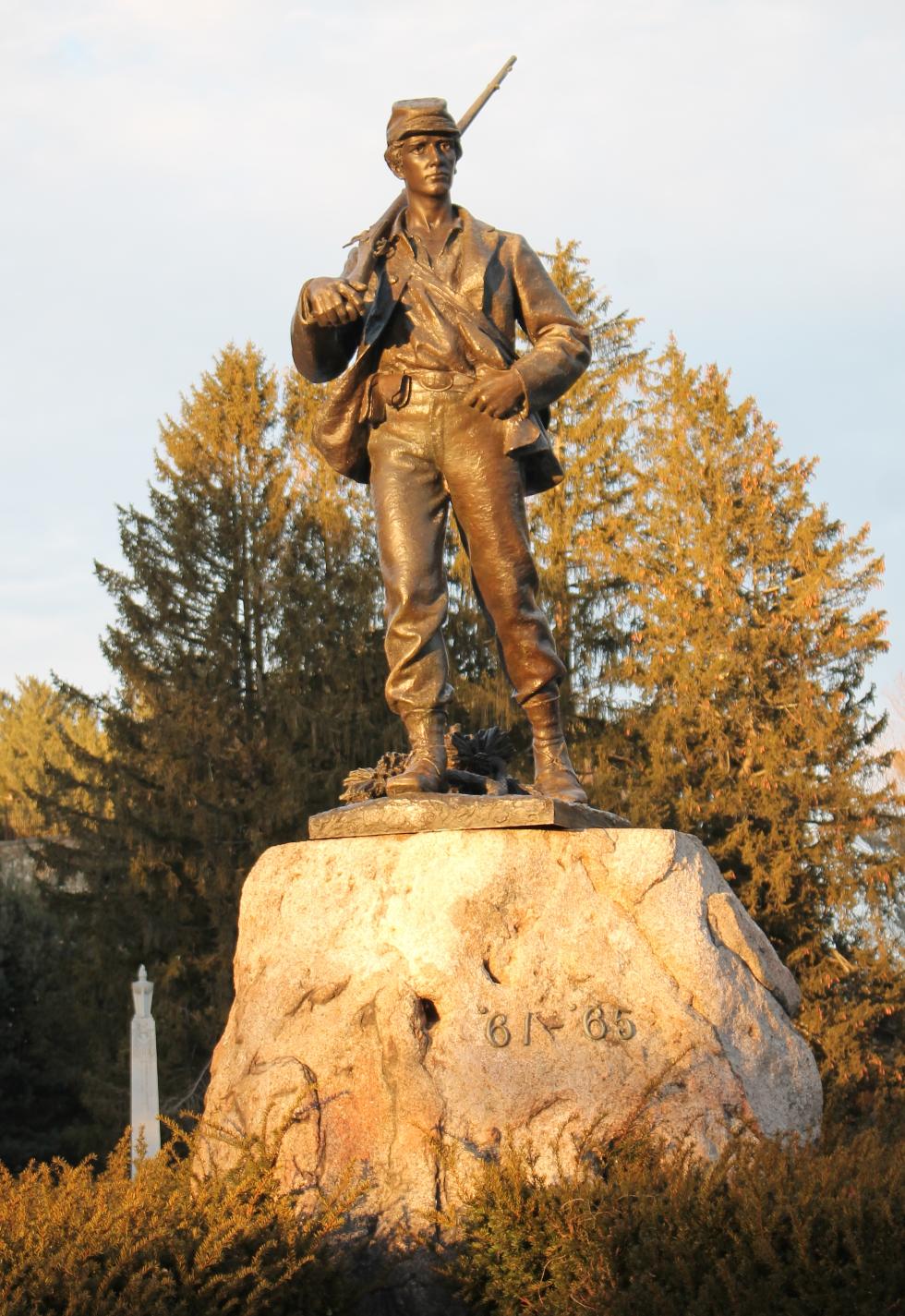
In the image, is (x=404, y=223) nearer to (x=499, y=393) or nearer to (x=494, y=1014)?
(x=499, y=393)

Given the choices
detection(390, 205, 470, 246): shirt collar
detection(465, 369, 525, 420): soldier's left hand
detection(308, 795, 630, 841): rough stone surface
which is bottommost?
detection(308, 795, 630, 841): rough stone surface

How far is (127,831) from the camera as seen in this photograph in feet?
80.3

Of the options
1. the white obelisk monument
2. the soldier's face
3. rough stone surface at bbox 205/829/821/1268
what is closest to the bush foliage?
rough stone surface at bbox 205/829/821/1268

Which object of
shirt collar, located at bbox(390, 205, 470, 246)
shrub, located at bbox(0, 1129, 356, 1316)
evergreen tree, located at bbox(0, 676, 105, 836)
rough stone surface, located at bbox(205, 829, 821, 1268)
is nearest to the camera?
shrub, located at bbox(0, 1129, 356, 1316)

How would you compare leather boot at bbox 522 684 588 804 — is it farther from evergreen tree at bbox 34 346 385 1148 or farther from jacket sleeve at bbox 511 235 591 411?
evergreen tree at bbox 34 346 385 1148

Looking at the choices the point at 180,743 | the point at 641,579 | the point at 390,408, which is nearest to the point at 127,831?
the point at 180,743

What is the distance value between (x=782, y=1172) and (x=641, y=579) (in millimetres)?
19144

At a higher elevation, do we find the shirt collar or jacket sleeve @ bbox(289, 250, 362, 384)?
the shirt collar

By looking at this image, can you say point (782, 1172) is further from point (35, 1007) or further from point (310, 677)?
point (35, 1007)

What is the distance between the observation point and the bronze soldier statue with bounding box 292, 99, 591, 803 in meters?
5.93

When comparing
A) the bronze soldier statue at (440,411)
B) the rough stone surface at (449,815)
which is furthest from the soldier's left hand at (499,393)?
the rough stone surface at (449,815)

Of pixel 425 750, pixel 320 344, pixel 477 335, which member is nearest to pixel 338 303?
pixel 320 344

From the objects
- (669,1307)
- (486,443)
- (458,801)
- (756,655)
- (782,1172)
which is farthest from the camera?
(756,655)

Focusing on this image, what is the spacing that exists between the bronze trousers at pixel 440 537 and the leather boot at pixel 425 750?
4 centimetres
